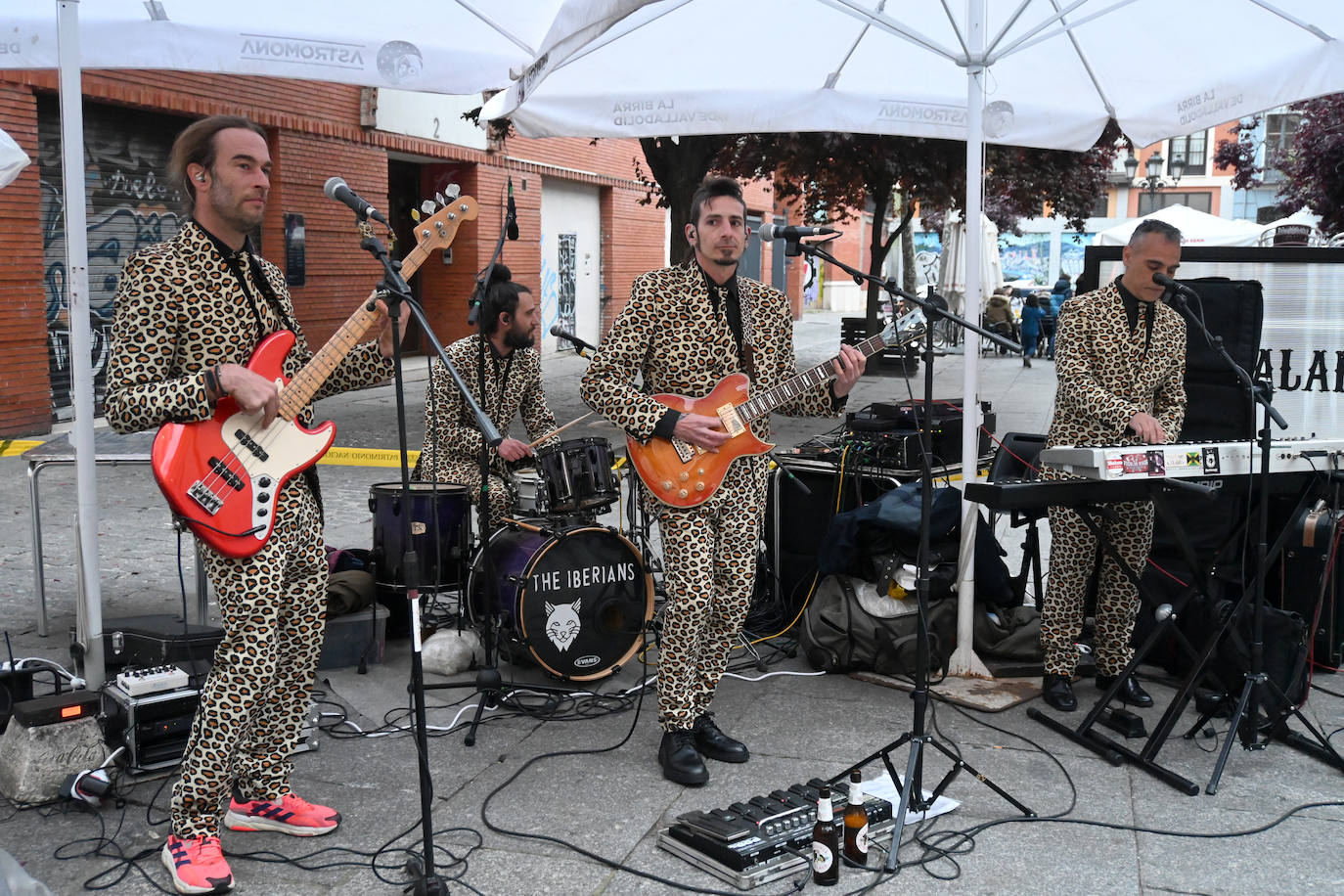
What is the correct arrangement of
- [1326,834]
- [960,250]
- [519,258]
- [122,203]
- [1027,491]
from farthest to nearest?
[960,250] → [519,258] → [122,203] → [1027,491] → [1326,834]

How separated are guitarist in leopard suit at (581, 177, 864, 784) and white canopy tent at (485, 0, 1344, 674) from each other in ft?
6.65

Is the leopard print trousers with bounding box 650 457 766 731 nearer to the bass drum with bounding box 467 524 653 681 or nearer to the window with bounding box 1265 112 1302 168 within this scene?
the bass drum with bounding box 467 524 653 681

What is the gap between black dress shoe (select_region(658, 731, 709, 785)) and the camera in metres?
4.12

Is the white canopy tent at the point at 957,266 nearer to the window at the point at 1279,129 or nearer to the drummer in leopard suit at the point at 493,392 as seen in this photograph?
the drummer in leopard suit at the point at 493,392

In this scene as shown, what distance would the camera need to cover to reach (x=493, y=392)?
590 cm

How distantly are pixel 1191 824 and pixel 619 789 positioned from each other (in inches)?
75.0

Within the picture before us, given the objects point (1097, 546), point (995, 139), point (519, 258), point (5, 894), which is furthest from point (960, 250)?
point (5, 894)

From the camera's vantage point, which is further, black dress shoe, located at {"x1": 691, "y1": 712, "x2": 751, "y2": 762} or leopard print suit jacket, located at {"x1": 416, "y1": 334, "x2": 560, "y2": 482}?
leopard print suit jacket, located at {"x1": 416, "y1": 334, "x2": 560, "y2": 482}

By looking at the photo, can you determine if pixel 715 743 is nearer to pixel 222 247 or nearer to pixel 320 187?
pixel 222 247

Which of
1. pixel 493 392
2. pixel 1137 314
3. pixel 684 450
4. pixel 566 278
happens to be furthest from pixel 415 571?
pixel 566 278

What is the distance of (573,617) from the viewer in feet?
16.5

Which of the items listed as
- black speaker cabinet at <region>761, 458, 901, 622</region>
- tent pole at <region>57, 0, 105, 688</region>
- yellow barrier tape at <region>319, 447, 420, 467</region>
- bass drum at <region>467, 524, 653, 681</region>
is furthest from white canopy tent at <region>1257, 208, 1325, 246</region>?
tent pole at <region>57, 0, 105, 688</region>

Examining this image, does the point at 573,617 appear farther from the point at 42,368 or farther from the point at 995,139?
the point at 42,368

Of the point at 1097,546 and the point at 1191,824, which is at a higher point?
the point at 1097,546
